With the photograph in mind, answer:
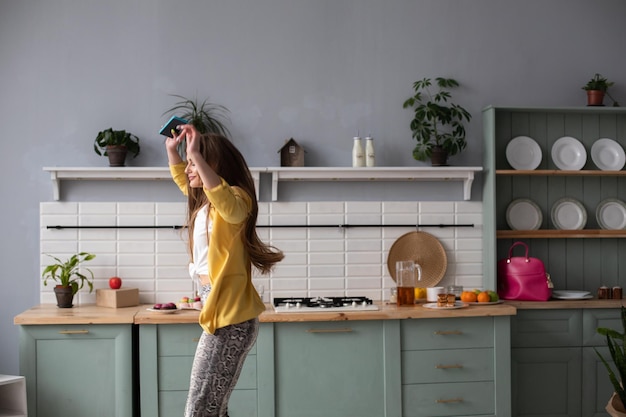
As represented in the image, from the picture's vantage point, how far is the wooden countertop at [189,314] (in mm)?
4082

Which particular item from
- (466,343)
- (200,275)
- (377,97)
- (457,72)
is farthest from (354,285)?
(200,275)

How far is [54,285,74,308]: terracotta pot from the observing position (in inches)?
173

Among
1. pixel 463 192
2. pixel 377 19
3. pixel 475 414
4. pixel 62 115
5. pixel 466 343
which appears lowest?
pixel 475 414

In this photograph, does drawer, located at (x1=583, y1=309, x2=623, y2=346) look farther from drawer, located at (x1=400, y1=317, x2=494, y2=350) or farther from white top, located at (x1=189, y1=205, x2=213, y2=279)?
white top, located at (x1=189, y1=205, x2=213, y2=279)

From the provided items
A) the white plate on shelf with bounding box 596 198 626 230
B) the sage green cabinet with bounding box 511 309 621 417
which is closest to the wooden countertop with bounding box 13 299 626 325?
the sage green cabinet with bounding box 511 309 621 417

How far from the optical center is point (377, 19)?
489cm

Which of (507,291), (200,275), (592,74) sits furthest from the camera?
(592,74)

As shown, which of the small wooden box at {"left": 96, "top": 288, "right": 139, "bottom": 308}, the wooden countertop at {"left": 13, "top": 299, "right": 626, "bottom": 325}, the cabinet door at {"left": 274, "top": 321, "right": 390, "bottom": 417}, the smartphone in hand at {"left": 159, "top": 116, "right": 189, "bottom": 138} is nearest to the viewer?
the smartphone in hand at {"left": 159, "top": 116, "right": 189, "bottom": 138}

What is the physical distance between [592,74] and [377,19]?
1.45 m

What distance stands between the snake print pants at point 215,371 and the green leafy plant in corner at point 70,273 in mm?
1908

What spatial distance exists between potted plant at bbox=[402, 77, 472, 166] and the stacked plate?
3.43 ft

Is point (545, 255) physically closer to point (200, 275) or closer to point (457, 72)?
point (457, 72)

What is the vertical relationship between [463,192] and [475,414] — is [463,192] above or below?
above

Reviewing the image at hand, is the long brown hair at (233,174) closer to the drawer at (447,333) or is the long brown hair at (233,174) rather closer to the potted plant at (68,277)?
the drawer at (447,333)
